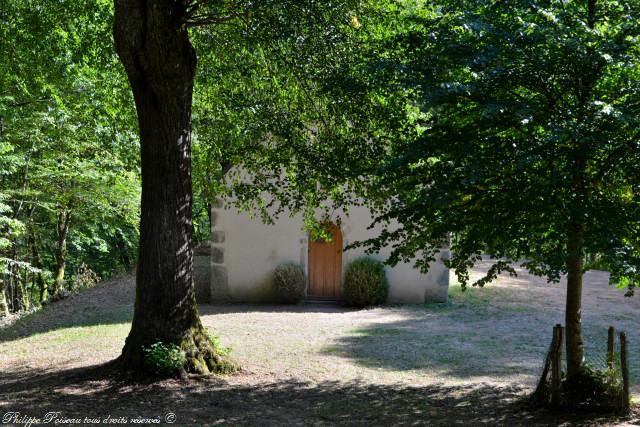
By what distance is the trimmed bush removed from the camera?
54.3ft

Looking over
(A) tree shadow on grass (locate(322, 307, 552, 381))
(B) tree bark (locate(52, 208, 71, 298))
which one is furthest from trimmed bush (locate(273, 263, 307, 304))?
(B) tree bark (locate(52, 208, 71, 298))

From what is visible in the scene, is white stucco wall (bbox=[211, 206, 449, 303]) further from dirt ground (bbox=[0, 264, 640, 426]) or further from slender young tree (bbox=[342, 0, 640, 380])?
slender young tree (bbox=[342, 0, 640, 380])

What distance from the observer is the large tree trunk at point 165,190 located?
7.73 metres

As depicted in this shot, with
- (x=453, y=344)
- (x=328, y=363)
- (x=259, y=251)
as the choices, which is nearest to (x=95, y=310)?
(x=259, y=251)

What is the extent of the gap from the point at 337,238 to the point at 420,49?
11.0 metres

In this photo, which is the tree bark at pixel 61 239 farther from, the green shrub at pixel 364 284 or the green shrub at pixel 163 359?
the green shrub at pixel 163 359

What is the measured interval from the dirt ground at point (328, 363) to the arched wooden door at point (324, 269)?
89 cm

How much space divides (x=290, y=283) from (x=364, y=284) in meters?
1.86

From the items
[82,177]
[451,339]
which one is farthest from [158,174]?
[82,177]

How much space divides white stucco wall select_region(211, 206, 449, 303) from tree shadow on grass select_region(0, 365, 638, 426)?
836 cm

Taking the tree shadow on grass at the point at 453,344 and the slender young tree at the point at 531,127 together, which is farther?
the tree shadow on grass at the point at 453,344

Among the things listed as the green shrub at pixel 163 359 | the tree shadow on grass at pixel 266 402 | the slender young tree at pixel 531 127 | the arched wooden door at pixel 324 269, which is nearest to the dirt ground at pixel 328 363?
the tree shadow on grass at pixel 266 402

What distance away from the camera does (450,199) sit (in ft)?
18.3

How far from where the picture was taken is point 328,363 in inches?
392
